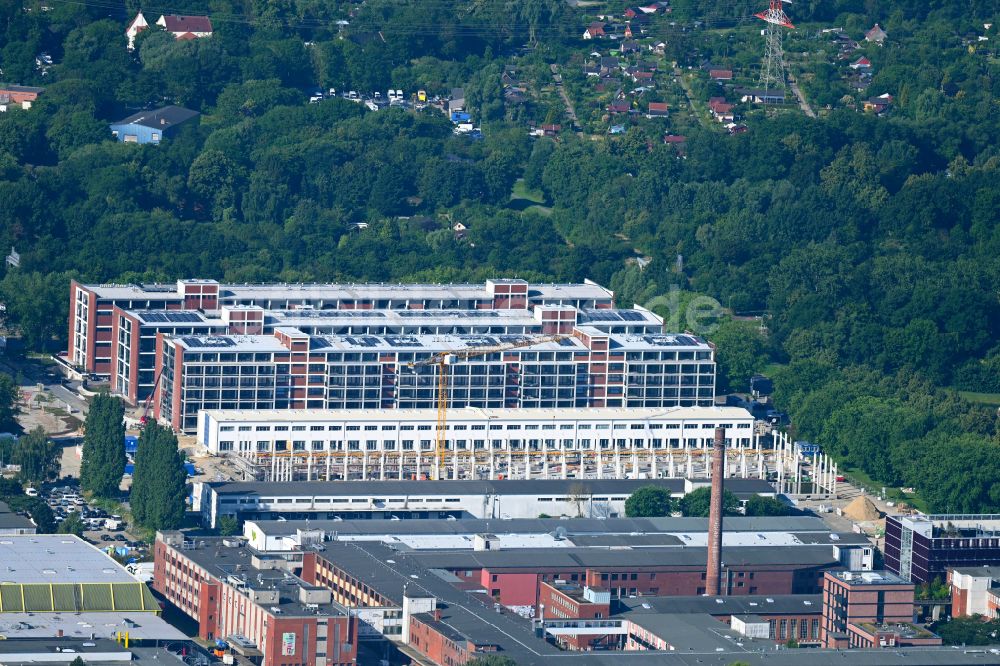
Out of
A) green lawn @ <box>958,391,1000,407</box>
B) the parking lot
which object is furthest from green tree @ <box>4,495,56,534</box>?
green lawn @ <box>958,391,1000,407</box>

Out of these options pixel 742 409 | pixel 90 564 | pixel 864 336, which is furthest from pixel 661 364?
pixel 90 564

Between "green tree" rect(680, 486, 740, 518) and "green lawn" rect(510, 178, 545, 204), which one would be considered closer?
"green tree" rect(680, 486, 740, 518)

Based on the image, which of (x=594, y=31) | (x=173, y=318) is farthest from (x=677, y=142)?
(x=173, y=318)

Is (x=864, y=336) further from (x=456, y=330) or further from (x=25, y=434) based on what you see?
(x=25, y=434)

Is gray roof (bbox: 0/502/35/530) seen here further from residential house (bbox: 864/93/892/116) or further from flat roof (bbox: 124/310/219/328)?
residential house (bbox: 864/93/892/116)

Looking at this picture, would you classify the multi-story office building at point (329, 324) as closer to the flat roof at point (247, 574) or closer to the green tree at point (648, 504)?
the green tree at point (648, 504)

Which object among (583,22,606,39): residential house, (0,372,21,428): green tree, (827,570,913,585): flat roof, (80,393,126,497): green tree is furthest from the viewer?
(583,22,606,39): residential house

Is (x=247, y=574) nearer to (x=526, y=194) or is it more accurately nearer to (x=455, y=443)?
(x=455, y=443)

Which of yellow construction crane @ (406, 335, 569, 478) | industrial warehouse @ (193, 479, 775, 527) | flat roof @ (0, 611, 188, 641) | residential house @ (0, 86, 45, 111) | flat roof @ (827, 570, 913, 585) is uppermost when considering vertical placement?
residential house @ (0, 86, 45, 111)
